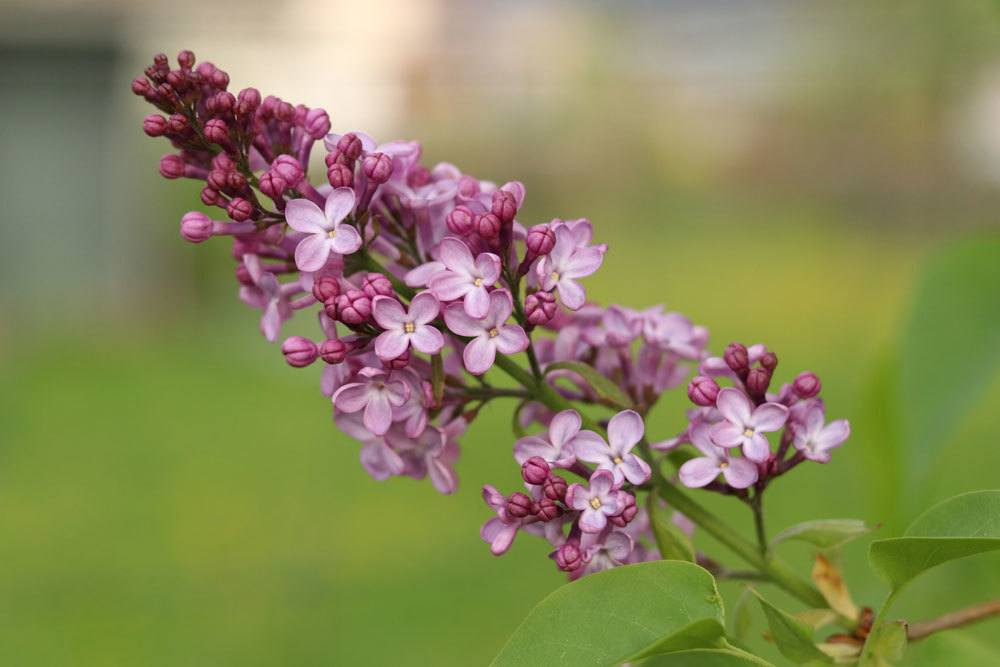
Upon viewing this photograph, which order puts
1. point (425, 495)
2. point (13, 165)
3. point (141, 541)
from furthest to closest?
point (13, 165), point (425, 495), point (141, 541)

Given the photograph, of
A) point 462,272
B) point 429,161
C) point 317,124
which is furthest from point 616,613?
point 429,161

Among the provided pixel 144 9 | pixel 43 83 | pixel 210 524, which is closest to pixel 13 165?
pixel 43 83

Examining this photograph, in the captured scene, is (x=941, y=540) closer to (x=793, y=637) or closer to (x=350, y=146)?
(x=793, y=637)

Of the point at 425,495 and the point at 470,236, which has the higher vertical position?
the point at 470,236

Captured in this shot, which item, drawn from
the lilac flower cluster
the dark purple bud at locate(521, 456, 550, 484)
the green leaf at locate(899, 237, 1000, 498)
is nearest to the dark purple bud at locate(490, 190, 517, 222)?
the lilac flower cluster

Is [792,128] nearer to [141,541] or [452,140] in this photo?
[452,140]

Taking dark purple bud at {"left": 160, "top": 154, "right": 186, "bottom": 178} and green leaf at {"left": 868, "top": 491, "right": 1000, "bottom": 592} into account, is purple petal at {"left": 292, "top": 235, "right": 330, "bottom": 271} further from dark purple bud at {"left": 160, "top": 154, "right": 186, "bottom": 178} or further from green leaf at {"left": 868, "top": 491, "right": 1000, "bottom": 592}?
green leaf at {"left": 868, "top": 491, "right": 1000, "bottom": 592}

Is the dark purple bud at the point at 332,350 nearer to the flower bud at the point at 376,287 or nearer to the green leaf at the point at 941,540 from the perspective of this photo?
the flower bud at the point at 376,287
